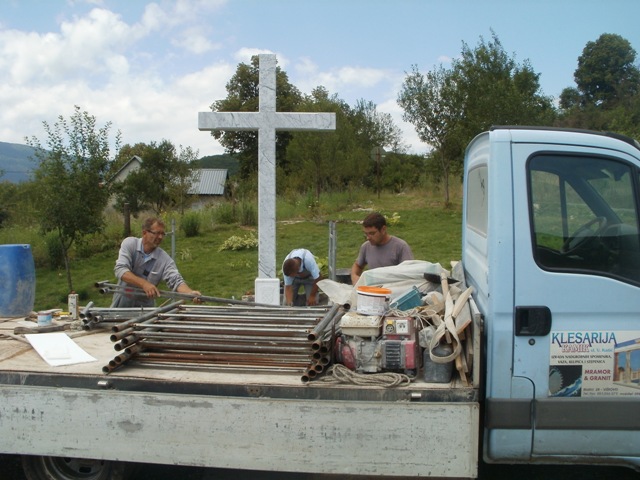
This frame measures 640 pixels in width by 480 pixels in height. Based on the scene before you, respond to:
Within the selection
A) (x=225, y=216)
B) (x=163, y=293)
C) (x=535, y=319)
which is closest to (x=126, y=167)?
(x=225, y=216)

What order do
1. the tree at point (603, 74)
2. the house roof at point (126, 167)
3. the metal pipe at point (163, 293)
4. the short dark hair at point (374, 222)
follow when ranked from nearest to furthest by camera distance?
the metal pipe at point (163, 293) < the short dark hair at point (374, 222) < the house roof at point (126, 167) < the tree at point (603, 74)

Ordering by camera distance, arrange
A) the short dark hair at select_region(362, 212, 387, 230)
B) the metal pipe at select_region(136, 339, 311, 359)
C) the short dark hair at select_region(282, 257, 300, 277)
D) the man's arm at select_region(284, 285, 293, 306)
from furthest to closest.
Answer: the man's arm at select_region(284, 285, 293, 306) < the short dark hair at select_region(282, 257, 300, 277) < the short dark hair at select_region(362, 212, 387, 230) < the metal pipe at select_region(136, 339, 311, 359)

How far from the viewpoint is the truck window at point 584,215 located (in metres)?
3.62

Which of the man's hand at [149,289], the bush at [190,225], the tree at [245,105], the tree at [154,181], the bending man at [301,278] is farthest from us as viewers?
the tree at [245,105]

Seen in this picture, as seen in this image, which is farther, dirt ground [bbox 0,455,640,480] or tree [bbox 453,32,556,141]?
tree [bbox 453,32,556,141]

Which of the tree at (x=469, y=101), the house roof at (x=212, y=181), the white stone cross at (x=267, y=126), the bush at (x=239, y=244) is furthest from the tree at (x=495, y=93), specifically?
the house roof at (x=212, y=181)

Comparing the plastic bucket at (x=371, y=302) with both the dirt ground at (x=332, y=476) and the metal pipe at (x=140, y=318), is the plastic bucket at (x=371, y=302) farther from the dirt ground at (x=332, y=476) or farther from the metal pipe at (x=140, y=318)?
the metal pipe at (x=140, y=318)

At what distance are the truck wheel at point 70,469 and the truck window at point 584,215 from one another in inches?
114

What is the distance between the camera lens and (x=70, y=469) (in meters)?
4.20

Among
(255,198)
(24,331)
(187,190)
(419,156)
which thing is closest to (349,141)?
(255,198)

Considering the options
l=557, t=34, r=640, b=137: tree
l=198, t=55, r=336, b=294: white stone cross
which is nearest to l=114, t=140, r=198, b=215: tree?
l=198, t=55, r=336, b=294: white stone cross

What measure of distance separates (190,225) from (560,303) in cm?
1679

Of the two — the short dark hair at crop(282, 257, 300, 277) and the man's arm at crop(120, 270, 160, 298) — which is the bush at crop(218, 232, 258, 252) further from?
the man's arm at crop(120, 270, 160, 298)

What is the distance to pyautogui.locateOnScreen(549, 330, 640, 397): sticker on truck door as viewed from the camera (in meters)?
3.54
